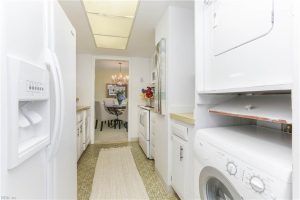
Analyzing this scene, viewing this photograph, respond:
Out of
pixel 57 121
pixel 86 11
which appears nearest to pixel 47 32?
pixel 57 121

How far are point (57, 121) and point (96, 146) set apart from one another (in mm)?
3004

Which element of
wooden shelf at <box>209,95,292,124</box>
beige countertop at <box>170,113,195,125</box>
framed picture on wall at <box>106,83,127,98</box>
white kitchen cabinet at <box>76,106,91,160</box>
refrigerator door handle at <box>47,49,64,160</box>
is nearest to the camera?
wooden shelf at <box>209,95,292,124</box>

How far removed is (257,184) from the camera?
58 cm

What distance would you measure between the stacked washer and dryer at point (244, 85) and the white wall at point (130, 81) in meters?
3.07

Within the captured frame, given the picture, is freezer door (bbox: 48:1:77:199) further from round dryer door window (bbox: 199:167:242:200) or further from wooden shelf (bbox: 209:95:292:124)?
wooden shelf (bbox: 209:95:292:124)

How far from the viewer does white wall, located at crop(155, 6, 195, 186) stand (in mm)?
1895

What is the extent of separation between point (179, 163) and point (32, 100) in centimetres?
134

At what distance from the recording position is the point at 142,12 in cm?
203

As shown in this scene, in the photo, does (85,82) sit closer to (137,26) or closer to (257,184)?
(137,26)

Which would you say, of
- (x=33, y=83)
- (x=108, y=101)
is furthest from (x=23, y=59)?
(x=108, y=101)

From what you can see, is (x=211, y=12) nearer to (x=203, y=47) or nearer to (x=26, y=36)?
(x=203, y=47)

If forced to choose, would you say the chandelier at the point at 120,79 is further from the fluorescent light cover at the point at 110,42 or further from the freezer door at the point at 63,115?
the freezer door at the point at 63,115

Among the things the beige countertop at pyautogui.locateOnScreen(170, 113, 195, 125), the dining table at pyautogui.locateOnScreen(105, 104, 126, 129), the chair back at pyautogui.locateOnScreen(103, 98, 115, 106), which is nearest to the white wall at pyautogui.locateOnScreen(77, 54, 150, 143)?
the dining table at pyautogui.locateOnScreen(105, 104, 126, 129)

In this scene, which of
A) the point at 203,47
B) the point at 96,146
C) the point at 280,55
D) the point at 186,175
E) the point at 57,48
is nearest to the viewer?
the point at 280,55
